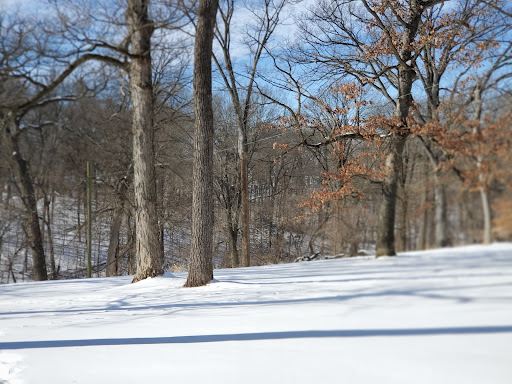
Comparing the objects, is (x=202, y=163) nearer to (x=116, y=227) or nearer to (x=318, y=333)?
(x=318, y=333)

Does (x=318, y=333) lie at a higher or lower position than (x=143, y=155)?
lower

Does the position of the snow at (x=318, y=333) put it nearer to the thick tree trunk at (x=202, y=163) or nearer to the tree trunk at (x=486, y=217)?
the tree trunk at (x=486, y=217)

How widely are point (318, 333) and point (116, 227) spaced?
58.1ft

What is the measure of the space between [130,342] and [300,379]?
6.04 ft

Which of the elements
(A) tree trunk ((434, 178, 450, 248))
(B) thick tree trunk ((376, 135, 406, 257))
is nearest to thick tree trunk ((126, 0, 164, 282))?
(B) thick tree trunk ((376, 135, 406, 257))

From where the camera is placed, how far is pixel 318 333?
258 cm

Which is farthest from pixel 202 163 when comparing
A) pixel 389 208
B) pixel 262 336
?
pixel 389 208

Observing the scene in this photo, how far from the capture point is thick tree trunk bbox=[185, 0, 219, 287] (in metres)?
7.38

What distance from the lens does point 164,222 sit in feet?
57.9

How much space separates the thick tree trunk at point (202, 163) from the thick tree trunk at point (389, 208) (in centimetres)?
561

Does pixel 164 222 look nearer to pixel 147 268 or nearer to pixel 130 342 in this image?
pixel 147 268

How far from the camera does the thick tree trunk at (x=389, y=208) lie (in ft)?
6.20

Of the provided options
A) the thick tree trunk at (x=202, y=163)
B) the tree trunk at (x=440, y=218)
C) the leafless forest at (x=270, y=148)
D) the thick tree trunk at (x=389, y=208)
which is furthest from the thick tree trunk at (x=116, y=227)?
the tree trunk at (x=440, y=218)

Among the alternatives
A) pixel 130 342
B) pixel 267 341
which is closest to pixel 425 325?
pixel 267 341
